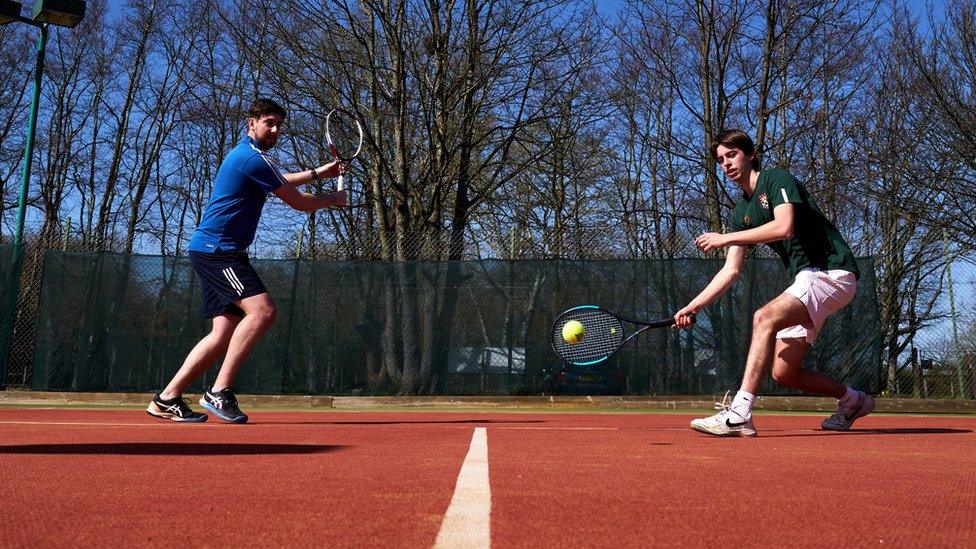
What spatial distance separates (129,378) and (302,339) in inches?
85.1

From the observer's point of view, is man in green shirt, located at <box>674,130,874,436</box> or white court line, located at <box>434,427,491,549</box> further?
man in green shirt, located at <box>674,130,874,436</box>

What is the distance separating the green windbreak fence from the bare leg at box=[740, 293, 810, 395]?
542 cm

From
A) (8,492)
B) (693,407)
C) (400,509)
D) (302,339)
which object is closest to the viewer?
(400,509)

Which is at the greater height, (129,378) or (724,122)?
(724,122)

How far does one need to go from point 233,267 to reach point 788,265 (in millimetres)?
3471

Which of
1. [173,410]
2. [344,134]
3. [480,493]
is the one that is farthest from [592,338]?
[344,134]

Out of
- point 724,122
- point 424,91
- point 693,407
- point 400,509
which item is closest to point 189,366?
point 400,509

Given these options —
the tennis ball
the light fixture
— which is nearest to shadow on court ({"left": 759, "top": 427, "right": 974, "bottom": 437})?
the tennis ball

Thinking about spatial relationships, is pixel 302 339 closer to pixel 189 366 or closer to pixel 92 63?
pixel 189 366

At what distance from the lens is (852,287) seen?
511cm

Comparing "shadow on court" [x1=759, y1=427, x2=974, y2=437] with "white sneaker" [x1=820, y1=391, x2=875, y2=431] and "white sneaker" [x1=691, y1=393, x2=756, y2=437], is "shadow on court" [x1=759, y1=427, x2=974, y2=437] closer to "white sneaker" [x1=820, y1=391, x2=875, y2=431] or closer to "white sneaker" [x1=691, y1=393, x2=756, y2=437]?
"white sneaker" [x1=820, y1=391, x2=875, y2=431]

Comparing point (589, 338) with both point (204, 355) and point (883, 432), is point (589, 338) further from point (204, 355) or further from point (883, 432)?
point (204, 355)

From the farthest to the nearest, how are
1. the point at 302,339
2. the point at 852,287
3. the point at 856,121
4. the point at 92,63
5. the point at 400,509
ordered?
the point at 92,63 → the point at 856,121 → the point at 302,339 → the point at 852,287 → the point at 400,509

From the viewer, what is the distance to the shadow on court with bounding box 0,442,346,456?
3.65 metres
